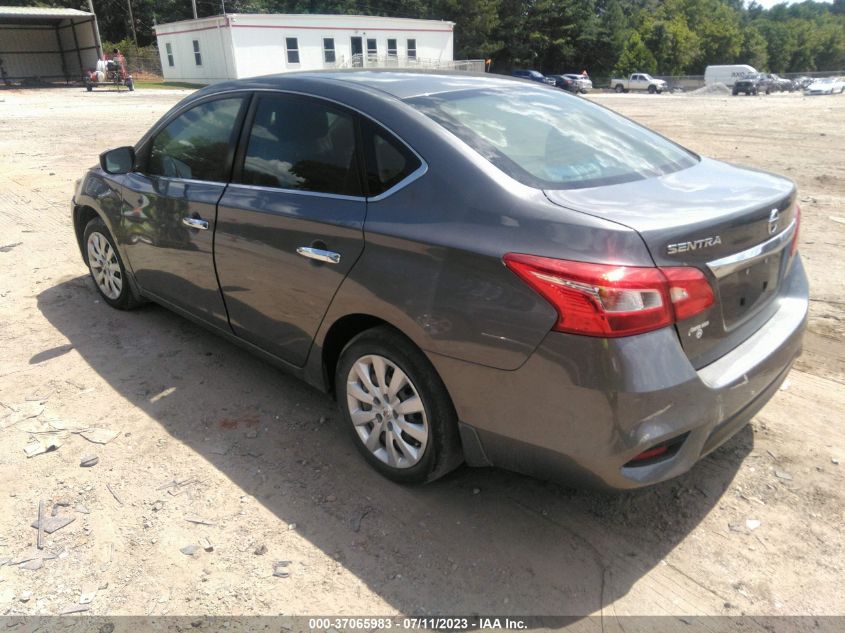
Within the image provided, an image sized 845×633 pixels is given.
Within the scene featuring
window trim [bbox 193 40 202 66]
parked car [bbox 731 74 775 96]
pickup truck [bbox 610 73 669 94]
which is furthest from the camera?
pickup truck [bbox 610 73 669 94]

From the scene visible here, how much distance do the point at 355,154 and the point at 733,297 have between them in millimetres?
1679

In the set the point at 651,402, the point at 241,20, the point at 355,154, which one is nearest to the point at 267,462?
the point at 355,154

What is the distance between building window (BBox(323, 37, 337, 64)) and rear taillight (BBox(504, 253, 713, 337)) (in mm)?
39269

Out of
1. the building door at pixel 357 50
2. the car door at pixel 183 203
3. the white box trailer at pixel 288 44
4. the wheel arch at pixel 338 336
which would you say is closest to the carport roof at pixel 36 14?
the white box trailer at pixel 288 44

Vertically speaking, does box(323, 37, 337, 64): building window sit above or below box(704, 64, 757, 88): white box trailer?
above

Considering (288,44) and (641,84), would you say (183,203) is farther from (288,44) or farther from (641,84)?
(641,84)

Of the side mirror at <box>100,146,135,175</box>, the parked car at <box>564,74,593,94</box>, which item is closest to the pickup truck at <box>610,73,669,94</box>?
the parked car at <box>564,74,593,94</box>

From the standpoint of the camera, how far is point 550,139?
285cm

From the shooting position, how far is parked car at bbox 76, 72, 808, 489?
6.96 ft

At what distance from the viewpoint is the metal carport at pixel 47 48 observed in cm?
3944

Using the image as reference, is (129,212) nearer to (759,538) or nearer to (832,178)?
(759,538)

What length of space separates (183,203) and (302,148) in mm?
1005

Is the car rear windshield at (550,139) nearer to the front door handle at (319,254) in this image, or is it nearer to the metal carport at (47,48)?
the front door handle at (319,254)

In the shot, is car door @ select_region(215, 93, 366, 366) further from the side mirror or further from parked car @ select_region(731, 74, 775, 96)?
parked car @ select_region(731, 74, 775, 96)
